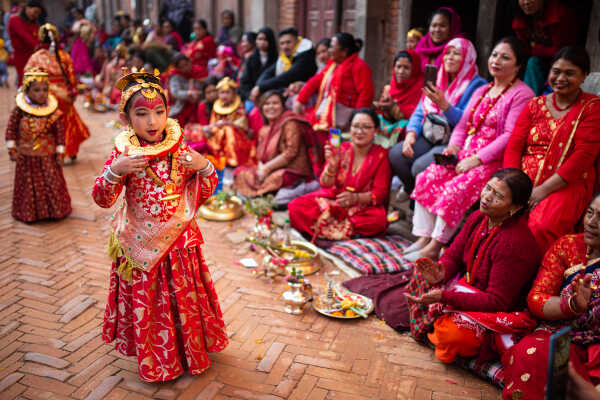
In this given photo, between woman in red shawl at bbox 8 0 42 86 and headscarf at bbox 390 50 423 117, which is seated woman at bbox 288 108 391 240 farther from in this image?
woman in red shawl at bbox 8 0 42 86

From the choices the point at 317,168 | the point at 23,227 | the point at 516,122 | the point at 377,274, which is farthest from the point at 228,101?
the point at 516,122

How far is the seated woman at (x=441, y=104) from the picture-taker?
14.5ft

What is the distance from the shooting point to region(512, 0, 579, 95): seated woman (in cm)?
445

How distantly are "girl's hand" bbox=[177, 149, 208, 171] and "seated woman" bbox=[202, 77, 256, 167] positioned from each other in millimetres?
4186

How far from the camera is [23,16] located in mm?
8539

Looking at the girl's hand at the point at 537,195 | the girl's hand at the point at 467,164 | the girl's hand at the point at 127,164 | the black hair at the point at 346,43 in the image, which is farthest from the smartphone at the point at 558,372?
the black hair at the point at 346,43

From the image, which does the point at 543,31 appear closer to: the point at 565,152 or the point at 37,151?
the point at 565,152

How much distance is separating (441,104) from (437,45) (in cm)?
119

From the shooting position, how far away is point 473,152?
411 cm

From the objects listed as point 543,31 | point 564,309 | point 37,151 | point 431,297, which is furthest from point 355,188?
point 37,151

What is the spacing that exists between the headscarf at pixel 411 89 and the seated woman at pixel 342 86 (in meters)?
0.68

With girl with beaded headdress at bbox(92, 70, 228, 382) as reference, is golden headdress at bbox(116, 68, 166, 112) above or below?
above

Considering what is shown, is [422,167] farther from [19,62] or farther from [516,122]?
[19,62]

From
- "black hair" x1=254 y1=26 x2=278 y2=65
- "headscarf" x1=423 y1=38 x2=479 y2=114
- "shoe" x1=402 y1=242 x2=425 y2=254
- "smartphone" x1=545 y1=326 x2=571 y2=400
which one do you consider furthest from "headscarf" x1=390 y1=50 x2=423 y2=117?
"smartphone" x1=545 y1=326 x2=571 y2=400
